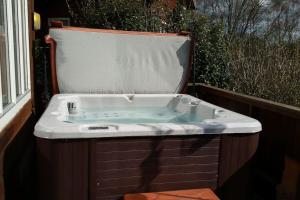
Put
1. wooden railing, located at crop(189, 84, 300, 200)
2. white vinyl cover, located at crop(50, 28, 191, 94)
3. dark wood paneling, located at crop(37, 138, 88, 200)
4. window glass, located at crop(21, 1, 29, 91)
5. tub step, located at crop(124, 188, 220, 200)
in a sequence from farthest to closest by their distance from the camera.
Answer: white vinyl cover, located at crop(50, 28, 191, 94) → window glass, located at crop(21, 1, 29, 91) → wooden railing, located at crop(189, 84, 300, 200) → tub step, located at crop(124, 188, 220, 200) → dark wood paneling, located at crop(37, 138, 88, 200)

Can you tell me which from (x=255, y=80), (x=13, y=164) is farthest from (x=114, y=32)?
(x=13, y=164)

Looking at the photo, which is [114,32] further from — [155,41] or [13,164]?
[13,164]

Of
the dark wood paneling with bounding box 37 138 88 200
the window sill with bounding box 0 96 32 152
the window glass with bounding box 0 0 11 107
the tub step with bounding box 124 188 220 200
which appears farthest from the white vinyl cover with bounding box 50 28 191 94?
the tub step with bounding box 124 188 220 200

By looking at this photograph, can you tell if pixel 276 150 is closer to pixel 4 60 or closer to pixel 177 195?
pixel 177 195

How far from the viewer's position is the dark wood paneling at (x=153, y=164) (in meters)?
1.96

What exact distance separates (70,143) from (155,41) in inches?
96.7

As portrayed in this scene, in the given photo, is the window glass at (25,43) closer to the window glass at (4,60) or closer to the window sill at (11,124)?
the window sill at (11,124)

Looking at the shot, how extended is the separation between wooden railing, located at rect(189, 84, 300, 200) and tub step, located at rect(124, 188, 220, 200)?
0.66 m

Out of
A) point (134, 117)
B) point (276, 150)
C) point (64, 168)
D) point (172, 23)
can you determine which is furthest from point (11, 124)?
point (172, 23)

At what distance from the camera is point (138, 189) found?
2049mm

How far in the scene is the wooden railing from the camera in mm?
2291

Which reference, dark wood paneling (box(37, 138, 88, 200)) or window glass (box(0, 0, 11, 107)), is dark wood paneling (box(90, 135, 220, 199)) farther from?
window glass (box(0, 0, 11, 107))

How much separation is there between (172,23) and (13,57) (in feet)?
10.2

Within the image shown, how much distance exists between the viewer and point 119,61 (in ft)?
12.8
